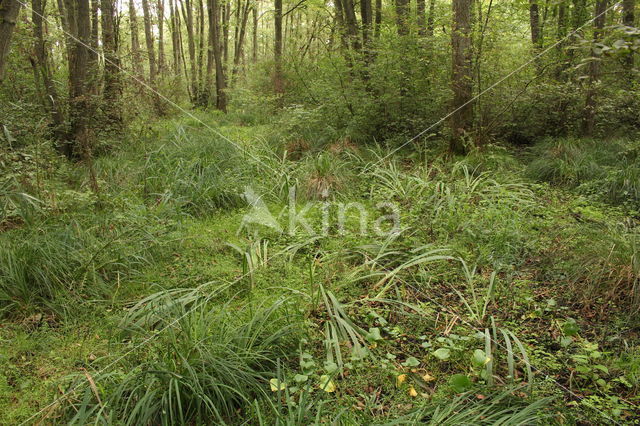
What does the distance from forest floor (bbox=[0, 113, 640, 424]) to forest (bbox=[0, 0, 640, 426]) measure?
2cm

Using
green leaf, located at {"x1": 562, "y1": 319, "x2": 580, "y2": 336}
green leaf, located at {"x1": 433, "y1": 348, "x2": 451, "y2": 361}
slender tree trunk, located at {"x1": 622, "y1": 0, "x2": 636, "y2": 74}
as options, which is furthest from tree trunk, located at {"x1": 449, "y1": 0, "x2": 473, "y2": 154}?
green leaf, located at {"x1": 433, "y1": 348, "x2": 451, "y2": 361}

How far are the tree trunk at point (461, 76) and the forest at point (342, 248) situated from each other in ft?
0.09

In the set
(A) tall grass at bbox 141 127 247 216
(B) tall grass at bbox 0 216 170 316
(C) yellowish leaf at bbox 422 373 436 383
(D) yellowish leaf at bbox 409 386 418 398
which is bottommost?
(D) yellowish leaf at bbox 409 386 418 398

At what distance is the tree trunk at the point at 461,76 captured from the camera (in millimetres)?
5375

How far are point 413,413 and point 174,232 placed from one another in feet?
8.82

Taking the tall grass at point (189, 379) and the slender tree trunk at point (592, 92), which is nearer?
the tall grass at point (189, 379)

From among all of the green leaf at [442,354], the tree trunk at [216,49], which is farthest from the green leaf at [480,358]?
the tree trunk at [216,49]

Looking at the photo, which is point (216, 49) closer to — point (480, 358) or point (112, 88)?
point (112, 88)

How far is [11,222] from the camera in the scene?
375 centimetres

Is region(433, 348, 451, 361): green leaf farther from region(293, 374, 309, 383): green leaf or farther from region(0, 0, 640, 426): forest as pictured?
region(293, 374, 309, 383): green leaf

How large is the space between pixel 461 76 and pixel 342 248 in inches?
136

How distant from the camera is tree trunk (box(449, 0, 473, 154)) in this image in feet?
17.6

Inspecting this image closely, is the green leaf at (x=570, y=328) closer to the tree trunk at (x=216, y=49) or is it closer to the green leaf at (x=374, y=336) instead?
the green leaf at (x=374, y=336)

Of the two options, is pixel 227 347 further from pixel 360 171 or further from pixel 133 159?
pixel 133 159
